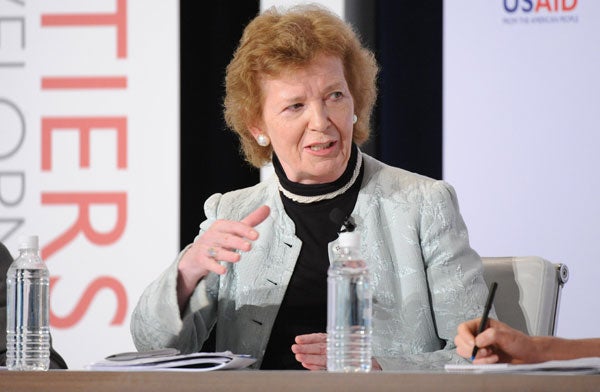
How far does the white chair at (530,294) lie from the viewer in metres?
2.57

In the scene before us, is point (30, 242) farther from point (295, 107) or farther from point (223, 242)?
point (295, 107)

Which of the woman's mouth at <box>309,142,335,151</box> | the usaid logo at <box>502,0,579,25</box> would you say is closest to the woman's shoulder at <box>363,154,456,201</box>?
the woman's mouth at <box>309,142,335,151</box>

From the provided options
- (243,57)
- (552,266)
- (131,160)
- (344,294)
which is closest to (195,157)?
(131,160)

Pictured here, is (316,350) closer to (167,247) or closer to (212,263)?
(212,263)

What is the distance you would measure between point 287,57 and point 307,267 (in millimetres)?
518

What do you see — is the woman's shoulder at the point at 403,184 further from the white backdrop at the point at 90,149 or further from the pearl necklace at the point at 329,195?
the white backdrop at the point at 90,149

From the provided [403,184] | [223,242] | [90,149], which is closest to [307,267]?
[403,184]

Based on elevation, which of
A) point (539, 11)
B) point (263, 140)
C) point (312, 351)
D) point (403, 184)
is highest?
point (539, 11)

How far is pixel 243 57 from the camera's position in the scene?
9.45 ft

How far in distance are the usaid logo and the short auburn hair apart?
118cm

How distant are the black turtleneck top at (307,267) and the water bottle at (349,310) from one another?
736 mm

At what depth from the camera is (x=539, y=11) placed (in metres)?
4.03

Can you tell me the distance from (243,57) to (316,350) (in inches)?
36.8

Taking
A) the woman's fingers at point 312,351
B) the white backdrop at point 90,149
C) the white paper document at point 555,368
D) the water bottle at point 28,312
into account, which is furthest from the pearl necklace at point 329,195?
the white backdrop at point 90,149
